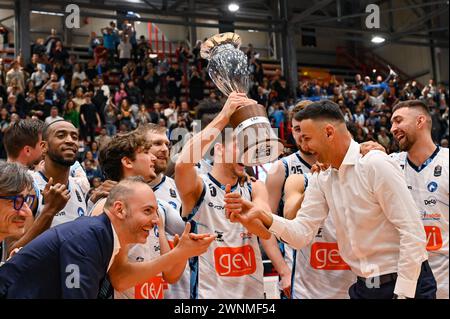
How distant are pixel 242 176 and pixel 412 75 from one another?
18.4 meters

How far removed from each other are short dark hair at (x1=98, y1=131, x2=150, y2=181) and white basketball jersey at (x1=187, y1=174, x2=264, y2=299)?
49 cm

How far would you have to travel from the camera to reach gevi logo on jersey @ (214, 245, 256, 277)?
352 centimetres

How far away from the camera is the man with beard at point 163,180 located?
3.79 meters

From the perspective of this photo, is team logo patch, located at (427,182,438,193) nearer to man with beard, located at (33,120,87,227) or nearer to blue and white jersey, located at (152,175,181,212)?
blue and white jersey, located at (152,175,181,212)

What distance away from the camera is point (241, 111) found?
2842 mm

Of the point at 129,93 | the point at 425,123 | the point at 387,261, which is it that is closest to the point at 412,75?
the point at 129,93

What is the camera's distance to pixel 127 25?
41.1 feet

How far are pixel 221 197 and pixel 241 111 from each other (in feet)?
3.03

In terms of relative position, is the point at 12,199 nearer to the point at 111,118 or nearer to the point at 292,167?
the point at 292,167

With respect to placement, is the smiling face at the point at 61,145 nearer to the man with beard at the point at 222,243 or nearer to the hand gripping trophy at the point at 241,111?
the man with beard at the point at 222,243

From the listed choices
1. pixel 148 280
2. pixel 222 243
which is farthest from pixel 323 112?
pixel 148 280

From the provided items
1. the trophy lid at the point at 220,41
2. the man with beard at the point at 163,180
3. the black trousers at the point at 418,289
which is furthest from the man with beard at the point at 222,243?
the black trousers at the point at 418,289

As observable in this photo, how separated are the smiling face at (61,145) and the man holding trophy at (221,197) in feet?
3.04

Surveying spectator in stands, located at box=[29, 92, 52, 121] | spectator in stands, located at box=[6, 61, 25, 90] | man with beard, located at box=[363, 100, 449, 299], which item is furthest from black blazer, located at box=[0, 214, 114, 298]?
spectator in stands, located at box=[6, 61, 25, 90]
